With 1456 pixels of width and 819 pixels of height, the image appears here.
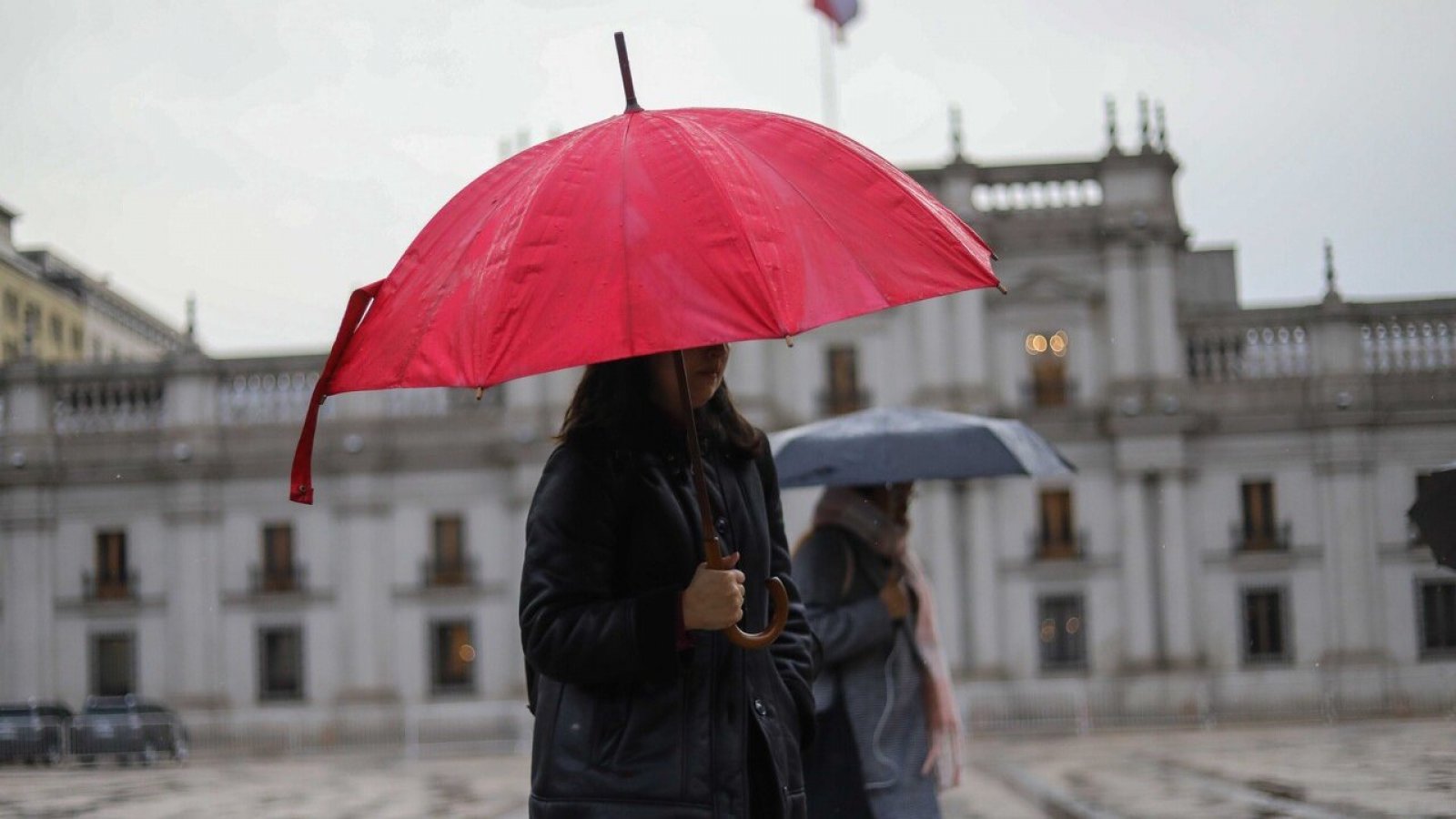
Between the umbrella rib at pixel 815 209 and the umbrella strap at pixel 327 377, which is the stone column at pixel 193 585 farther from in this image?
the umbrella rib at pixel 815 209

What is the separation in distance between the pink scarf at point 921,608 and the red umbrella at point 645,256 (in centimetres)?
214

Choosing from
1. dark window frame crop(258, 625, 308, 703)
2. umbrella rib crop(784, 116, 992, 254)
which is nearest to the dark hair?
umbrella rib crop(784, 116, 992, 254)

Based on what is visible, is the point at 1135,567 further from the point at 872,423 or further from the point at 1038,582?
the point at 872,423

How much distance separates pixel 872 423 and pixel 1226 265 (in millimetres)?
35781

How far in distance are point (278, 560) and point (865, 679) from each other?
3267cm

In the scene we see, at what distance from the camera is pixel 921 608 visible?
5582mm

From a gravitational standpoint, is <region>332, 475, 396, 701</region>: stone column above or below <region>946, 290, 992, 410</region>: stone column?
below

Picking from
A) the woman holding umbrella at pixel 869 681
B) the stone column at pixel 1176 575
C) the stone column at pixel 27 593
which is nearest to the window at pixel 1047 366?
the stone column at pixel 1176 575

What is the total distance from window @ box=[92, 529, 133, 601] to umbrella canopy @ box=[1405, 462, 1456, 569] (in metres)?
34.4

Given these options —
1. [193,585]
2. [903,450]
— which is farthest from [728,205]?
[193,585]

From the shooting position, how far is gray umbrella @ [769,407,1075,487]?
6.19 metres

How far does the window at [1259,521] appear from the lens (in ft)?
113

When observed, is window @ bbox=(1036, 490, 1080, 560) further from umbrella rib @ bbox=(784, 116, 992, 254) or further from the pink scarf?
umbrella rib @ bbox=(784, 116, 992, 254)

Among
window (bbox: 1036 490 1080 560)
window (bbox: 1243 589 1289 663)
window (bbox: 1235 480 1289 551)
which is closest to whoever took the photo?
window (bbox: 1243 589 1289 663)
